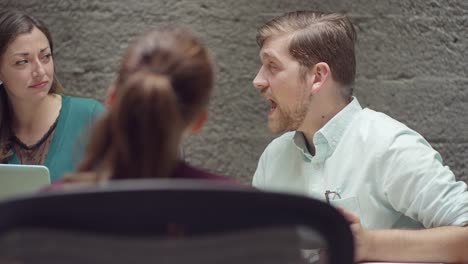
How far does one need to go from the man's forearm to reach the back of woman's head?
86 centimetres

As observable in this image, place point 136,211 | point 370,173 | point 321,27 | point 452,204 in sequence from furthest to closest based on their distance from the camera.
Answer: point 321,27, point 370,173, point 452,204, point 136,211

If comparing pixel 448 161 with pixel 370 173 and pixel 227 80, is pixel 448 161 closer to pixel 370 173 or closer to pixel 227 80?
pixel 227 80

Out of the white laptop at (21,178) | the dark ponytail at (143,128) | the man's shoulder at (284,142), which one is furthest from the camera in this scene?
the man's shoulder at (284,142)

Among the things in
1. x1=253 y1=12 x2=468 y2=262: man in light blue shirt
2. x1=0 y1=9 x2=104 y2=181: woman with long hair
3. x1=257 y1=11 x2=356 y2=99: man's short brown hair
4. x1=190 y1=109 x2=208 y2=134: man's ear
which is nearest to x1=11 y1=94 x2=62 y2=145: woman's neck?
x1=0 y1=9 x2=104 y2=181: woman with long hair

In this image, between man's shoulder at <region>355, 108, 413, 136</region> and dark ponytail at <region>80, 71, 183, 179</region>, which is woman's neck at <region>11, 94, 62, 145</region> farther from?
dark ponytail at <region>80, 71, 183, 179</region>

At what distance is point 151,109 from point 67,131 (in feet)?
5.22

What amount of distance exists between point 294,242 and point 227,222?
0.10m

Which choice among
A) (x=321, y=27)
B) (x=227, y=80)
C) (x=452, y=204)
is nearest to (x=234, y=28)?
(x=227, y=80)

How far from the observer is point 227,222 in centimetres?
95

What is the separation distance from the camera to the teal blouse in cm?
245

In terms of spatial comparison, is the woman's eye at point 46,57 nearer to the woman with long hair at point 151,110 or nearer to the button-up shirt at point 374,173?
the button-up shirt at point 374,173

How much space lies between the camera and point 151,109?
3.40ft

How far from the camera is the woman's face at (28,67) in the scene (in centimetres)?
260

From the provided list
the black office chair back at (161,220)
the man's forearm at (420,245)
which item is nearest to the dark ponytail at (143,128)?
the black office chair back at (161,220)
